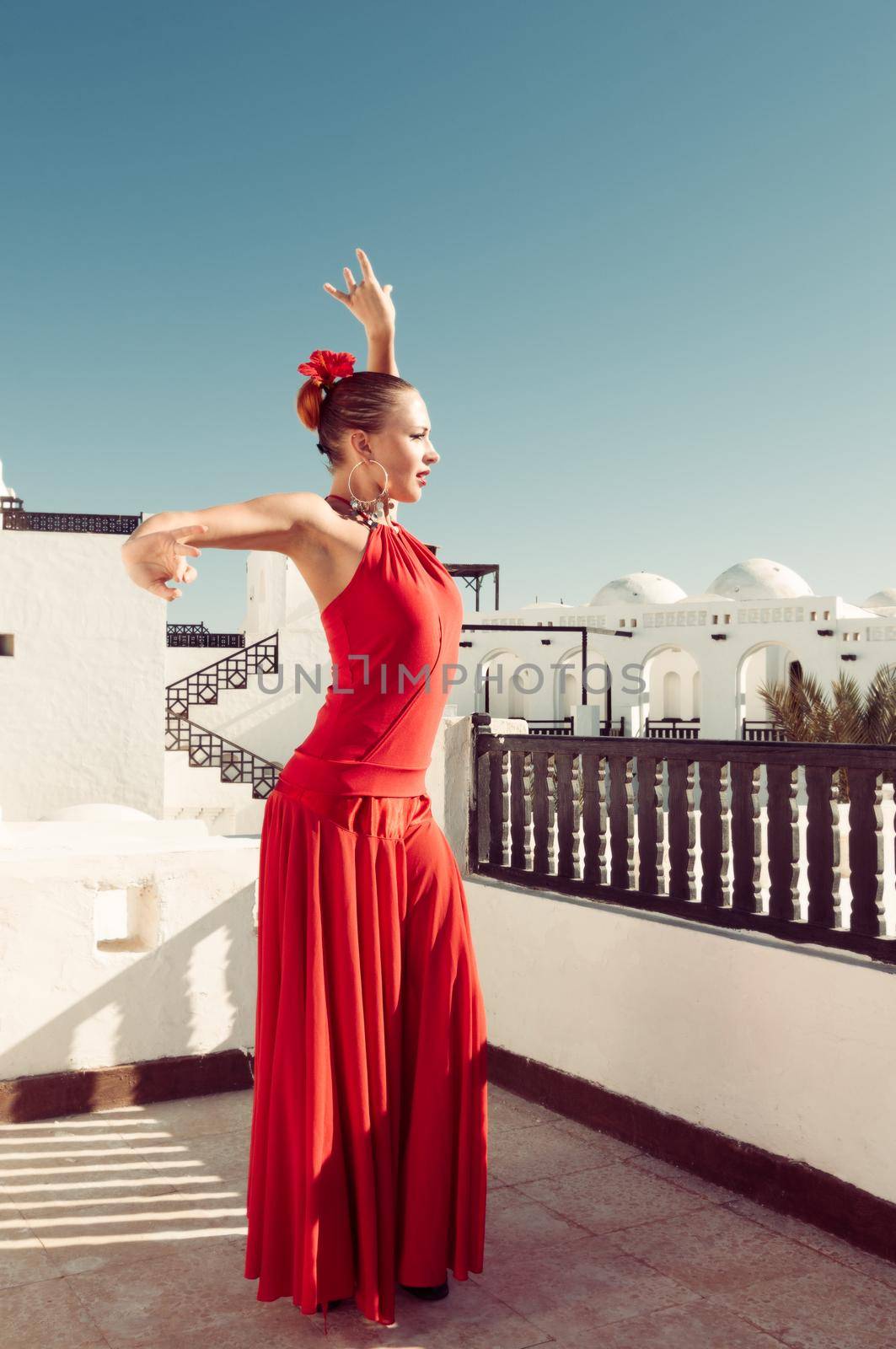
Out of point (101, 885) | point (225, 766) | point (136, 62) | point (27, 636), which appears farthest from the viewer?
point (225, 766)

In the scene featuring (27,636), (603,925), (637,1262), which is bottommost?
(637,1262)

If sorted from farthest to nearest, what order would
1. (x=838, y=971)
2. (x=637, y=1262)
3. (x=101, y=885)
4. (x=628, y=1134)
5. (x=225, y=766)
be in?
(x=225, y=766), (x=101, y=885), (x=628, y=1134), (x=838, y=971), (x=637, y=1262)

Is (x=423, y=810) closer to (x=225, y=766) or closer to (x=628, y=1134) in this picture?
(x=628, y=1134)

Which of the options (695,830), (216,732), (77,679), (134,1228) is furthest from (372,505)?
(216,732)

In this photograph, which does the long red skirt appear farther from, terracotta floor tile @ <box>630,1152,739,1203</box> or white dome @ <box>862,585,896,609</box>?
white dome @ <box>862,585,896,609</box>

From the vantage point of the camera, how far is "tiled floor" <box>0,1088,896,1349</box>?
6.93 ft

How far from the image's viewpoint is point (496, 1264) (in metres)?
2.41

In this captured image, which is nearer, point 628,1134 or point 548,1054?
point 628,1134

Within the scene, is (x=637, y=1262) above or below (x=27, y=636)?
below

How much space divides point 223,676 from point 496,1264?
15.8 meters

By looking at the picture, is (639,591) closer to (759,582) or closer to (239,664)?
(759,582)

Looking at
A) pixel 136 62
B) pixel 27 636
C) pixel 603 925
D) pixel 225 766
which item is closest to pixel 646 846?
pixel 603 925

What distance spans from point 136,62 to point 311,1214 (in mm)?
8770

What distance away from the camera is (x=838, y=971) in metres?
2.63
